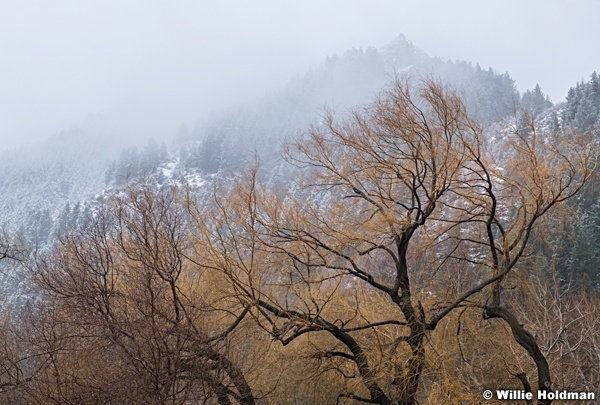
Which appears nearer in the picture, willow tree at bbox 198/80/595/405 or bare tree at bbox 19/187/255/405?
bare tree at bbox 19/187/255/405

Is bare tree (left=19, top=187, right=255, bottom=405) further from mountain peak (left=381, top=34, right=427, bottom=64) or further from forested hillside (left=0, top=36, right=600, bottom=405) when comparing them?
mountain peak (left=381, top=34, right=427, bottom=64)

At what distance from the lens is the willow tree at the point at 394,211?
7000mm

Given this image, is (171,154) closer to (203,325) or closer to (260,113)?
(260,113)

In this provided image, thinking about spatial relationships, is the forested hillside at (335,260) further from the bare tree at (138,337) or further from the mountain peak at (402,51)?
the mountain peak at (402,51)

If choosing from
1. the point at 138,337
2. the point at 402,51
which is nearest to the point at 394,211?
the point at 138,337

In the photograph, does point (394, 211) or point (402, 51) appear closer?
point (394, 211)

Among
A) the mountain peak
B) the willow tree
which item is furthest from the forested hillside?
the mountain peak

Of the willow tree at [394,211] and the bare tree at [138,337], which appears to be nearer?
the bare tree at [138,337]

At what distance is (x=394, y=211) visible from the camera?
756 centimetres

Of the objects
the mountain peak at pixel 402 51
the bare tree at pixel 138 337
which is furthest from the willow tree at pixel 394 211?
the mountain peak at pixel 402 51

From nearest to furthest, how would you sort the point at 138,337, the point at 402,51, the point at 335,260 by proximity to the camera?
the point at 138,337 < the point at 335,260 < the point at 402,51

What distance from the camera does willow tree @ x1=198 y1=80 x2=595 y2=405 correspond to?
7000mm

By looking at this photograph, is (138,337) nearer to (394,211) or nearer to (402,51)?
(394,211)

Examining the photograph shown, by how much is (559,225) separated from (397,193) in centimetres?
224
